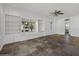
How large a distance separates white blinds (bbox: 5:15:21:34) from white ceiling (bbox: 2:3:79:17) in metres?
0.33

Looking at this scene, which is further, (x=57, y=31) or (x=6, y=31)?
(x=57, y=31)

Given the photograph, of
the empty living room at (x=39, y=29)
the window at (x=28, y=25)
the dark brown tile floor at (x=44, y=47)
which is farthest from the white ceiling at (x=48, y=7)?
the dark brown tile floor at (x=44, y=47)

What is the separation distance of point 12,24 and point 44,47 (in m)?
1.07

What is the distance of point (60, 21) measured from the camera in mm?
2172

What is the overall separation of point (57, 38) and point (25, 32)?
0.94 meters

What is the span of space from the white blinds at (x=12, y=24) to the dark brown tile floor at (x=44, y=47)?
0.37 metres

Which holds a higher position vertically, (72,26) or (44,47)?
(72,26)

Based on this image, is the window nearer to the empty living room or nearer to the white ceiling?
the empty living room

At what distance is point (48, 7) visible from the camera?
2.03 m

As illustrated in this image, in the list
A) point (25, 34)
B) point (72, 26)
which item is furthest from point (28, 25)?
point (72, 26)

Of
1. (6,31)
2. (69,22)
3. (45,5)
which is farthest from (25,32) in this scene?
(69,22)

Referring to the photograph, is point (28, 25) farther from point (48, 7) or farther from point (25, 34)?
point (48, 7)

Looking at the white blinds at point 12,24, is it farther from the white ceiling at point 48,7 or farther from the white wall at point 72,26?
the white wall at point 72,26

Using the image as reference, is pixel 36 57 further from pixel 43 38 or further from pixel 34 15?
pixel 34 15
